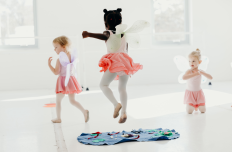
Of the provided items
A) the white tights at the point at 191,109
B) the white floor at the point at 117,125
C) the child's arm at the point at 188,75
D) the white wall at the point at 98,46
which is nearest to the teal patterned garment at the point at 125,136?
the white floor at the point at 117,125

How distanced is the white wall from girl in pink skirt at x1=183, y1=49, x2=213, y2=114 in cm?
227

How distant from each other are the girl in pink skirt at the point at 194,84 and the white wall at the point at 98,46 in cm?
227

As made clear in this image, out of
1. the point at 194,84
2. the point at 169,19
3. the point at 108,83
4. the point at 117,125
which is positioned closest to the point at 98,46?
the point at 169,19

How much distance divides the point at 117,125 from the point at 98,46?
9.42 feet

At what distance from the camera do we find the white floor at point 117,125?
1493 millimetres

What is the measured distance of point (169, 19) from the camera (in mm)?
5043

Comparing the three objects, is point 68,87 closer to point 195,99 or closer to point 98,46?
point 195,99

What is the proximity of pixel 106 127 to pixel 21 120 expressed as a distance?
747mm

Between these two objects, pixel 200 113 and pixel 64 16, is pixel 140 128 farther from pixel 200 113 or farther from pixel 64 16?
pixel 64 16

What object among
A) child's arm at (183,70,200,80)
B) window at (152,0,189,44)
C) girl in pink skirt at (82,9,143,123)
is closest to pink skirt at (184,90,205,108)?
child's arm at (183,70,200,80)

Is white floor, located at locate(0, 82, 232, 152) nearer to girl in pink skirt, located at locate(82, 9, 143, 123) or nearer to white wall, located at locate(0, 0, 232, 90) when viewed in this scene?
girl in pink skirt, located at locate(82, 9, 143, 123)

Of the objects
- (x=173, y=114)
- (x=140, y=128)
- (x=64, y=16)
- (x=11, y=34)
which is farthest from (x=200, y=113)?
(x=11, y=34)

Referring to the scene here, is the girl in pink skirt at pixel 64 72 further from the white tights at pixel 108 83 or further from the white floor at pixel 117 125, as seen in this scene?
the white tights at pixel 108 83

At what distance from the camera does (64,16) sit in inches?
183
